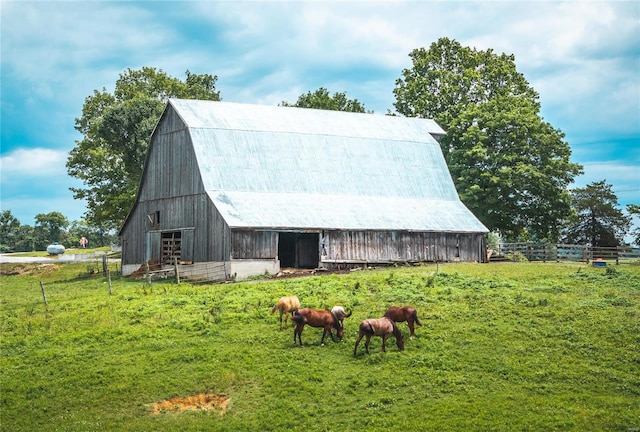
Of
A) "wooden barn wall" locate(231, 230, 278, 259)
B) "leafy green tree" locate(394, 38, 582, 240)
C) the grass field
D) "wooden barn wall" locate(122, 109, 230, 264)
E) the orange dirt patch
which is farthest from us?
"leafy green tree" locate(394, 38, 582, 240)

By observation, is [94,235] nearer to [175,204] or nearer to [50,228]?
[50,228]

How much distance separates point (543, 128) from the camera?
5638 cm

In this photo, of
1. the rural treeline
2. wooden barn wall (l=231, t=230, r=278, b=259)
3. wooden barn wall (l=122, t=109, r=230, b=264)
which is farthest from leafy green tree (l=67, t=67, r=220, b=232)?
wooden barn wall (l=231, t=230, r=278, b=259)

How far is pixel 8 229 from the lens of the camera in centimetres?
11962

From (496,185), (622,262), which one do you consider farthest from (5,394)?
(496,185)

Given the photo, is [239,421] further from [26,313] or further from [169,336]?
[26,313]

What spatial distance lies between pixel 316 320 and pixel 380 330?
2210 millimetres

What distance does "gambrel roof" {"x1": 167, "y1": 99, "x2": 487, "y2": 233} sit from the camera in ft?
142

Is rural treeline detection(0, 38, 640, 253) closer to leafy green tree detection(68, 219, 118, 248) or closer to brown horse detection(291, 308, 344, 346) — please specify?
brown horse detection(291, 308, 344, 346)

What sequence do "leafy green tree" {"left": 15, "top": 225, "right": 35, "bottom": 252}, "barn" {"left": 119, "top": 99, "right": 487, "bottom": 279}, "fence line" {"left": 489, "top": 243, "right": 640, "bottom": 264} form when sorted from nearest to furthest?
"barn" {"left": 119, "top": 99, "right": 487, "bottom": 279} < "fence line" {"left": 489, "top": 243, "right": 640, "bottom": 264} < "leafy green tree" {"left": 15, "top": 225, "right": 35, "bottom": 252}

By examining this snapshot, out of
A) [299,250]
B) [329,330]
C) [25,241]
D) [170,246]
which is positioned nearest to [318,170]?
[299,250]

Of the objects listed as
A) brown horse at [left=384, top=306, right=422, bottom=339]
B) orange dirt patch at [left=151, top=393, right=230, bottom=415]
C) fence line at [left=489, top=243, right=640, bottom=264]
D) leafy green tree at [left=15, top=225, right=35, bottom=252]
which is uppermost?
leafy green tree at [left=15, top=225, right=35, bottom=252]

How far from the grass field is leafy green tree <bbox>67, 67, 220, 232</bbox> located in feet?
95.1

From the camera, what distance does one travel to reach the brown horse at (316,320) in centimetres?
2331
